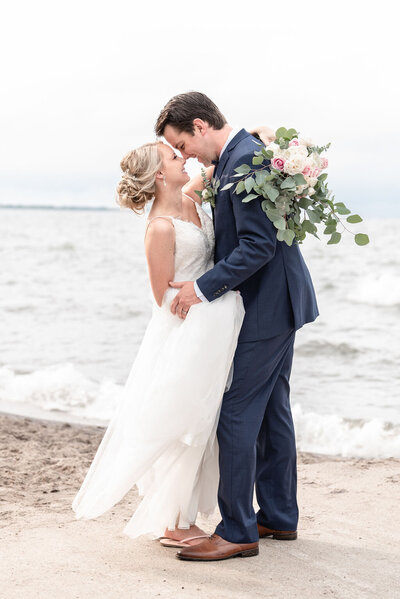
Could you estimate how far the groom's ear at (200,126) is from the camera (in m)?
3.26

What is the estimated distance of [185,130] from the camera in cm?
330

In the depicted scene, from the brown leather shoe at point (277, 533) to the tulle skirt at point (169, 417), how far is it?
438mm

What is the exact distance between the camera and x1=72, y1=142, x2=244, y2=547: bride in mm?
3164

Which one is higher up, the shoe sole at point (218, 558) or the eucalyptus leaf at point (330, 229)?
the eucalyptus leaf at point (330, 229)

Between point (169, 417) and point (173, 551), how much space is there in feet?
2.13

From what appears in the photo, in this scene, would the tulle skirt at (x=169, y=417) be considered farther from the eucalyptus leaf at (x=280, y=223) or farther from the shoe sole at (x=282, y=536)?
the shoe sole at (x=282, y=536)

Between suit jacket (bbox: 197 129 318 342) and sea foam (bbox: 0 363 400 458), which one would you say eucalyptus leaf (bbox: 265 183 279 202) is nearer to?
suit jacket (bbox: 197 129 318 342)

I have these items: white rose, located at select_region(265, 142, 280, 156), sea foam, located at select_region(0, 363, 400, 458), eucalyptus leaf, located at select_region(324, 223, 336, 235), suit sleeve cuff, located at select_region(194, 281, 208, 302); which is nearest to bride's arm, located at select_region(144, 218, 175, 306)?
suit sleeve cuff, located at select_region(194, 281, 208, 302)

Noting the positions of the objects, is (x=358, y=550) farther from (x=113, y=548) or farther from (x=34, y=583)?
(x=34, y=583)

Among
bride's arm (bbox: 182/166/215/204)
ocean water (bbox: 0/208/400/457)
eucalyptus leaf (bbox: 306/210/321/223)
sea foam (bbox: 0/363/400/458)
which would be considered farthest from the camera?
ocean water (bbox: 0/208/400/457)

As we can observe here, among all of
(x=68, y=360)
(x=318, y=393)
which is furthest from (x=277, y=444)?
(x=68, y=360)

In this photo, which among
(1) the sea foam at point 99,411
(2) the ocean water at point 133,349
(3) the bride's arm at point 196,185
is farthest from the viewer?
(2) the ocean water at point 133,349

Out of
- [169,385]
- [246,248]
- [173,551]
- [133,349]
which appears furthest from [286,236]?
[133,349]

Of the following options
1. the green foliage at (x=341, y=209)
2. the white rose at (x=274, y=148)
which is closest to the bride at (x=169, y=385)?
the white rose at (x=274, y=148)
